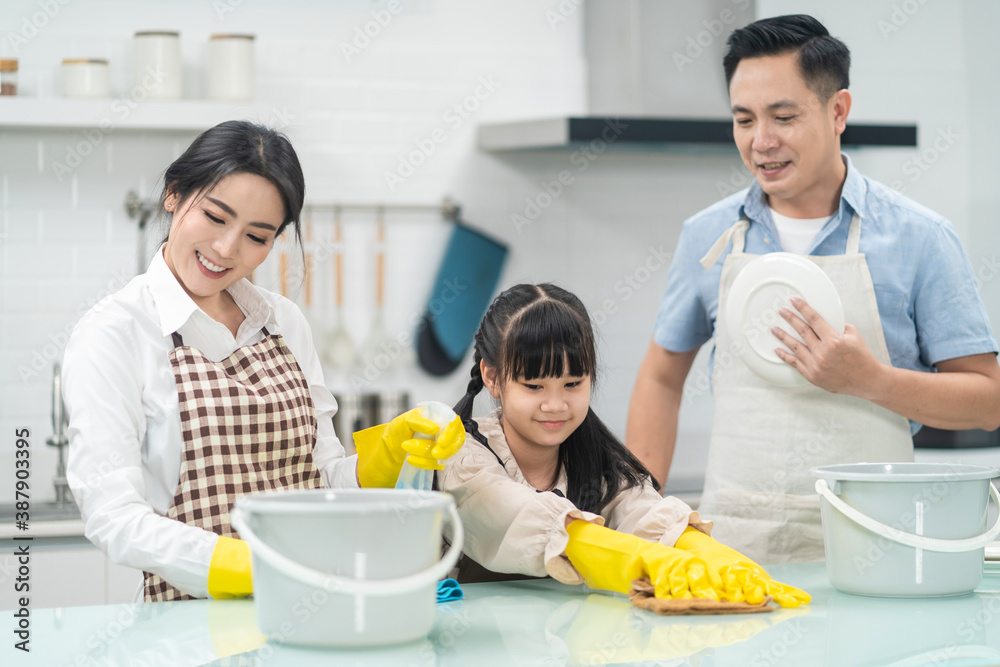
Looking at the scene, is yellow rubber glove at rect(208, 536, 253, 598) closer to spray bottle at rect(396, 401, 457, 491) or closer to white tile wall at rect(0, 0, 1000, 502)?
spray bottle at rect(396, 401, 457, 491)

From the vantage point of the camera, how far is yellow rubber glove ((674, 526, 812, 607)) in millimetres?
1008

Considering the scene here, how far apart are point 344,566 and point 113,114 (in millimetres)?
2003

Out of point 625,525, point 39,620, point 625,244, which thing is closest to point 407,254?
point 625,244

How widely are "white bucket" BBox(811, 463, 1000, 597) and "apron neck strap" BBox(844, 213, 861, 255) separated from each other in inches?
24.3

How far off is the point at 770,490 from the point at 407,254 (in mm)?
1468

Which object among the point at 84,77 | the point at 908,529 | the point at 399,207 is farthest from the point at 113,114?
the point at 908,529

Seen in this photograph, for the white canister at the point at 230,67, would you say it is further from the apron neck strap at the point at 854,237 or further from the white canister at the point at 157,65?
the apron neck strap at the point at 854,237

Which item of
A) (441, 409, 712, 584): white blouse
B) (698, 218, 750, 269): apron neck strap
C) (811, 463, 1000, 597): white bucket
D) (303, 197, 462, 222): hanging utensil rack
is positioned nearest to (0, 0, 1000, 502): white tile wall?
(303, 197, 462, 222): hanging utensil rack

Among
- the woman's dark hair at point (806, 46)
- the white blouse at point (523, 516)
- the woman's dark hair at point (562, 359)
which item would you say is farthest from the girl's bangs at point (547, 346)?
the woman's dark hair at point (806, 46)

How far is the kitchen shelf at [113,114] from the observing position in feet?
7.92

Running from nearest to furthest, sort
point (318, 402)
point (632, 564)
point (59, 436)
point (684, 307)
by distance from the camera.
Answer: point (632, 564) < point (318, 402) < point (684, 307) < point (59, 436)

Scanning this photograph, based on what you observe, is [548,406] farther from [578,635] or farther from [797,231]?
[797,231]

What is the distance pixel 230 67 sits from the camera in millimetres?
2547

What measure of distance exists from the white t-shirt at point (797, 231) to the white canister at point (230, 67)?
1475mm
